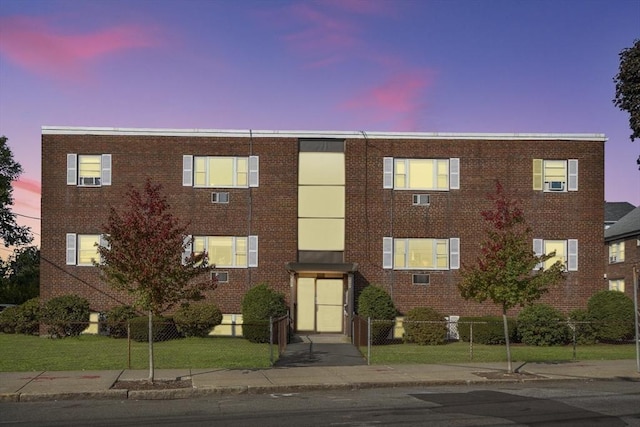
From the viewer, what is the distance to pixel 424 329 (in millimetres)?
28750

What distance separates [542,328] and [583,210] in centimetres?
641

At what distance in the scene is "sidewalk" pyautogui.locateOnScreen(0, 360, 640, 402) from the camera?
1619 centimetres

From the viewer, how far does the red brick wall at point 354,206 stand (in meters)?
31.9

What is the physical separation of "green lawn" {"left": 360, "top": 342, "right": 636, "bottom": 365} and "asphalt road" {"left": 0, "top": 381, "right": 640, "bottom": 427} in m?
5.93

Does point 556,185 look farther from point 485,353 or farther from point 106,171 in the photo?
point 106,171

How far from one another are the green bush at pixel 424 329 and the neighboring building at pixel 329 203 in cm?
276

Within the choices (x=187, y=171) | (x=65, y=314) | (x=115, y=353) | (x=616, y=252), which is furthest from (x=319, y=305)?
(x=616, y=252)

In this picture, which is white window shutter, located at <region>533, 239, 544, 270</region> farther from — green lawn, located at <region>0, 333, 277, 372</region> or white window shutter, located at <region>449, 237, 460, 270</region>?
green lawn, located at <region>0, 333, 277, 372</region>

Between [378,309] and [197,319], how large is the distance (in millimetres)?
7088

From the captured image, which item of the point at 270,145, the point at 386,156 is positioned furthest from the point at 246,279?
the point at 386,156

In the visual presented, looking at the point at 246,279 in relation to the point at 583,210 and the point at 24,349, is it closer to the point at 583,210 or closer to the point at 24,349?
the point at 24,349

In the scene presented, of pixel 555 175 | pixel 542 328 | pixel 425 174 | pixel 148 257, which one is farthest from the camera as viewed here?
pixel 555 175

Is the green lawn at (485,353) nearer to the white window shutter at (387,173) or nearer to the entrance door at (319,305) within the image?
the entrance door at (319,305)

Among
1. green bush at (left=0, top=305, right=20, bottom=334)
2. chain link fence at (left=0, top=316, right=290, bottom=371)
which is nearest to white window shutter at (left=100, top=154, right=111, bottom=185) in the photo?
chain link fence at (left=0, top=316, right=290, bottom=371)
